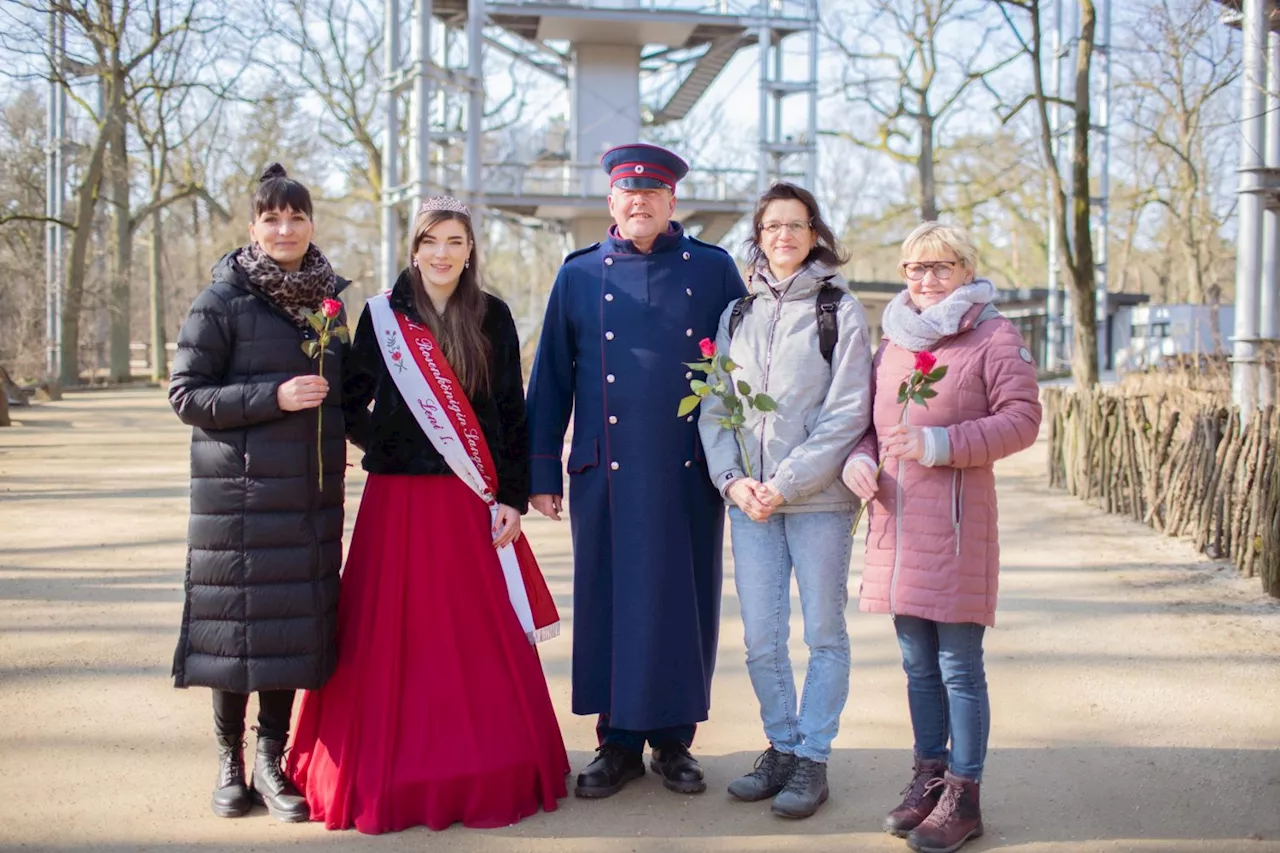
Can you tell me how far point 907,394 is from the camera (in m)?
3.88

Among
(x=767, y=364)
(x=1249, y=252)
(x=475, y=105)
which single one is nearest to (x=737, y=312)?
(x=767, y=364)

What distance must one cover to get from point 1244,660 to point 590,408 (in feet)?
13.1

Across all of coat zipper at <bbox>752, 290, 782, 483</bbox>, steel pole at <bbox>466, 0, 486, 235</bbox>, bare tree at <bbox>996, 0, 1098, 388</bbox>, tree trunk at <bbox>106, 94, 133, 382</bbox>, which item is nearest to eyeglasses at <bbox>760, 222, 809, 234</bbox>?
coat zipper at <bbox>752, 290, 782, 483</bbox>

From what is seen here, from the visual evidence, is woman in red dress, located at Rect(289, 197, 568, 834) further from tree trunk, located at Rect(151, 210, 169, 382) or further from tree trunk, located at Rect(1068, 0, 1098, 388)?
tree trunk, located at Rect(151, 210, 169, 382)

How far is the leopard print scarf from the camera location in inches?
163

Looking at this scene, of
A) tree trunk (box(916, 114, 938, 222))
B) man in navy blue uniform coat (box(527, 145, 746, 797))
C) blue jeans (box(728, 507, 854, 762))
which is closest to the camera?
blue jeans (box(728, 507, 854, 762))

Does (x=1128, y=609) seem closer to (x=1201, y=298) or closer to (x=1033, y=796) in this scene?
(x=1033, y=796)

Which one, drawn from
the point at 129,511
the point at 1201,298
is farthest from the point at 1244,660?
the point at 1201,298

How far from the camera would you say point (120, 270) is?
34.1m

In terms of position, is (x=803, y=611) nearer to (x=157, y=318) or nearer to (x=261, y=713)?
(x=261, y=713)

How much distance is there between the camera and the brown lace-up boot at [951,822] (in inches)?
153

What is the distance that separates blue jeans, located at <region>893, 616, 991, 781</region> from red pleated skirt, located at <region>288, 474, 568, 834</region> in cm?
134


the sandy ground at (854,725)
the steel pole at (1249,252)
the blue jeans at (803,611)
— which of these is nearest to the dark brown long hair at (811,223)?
the blue jeans at (803,611)

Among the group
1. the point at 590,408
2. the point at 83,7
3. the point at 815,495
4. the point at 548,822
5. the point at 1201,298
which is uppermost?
the point at 83,7
